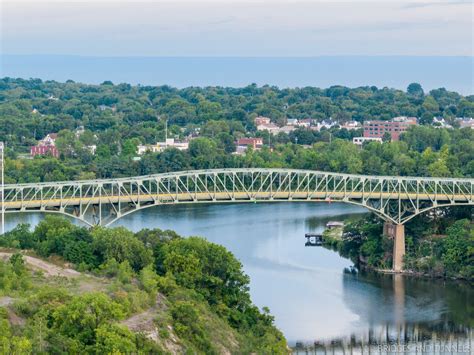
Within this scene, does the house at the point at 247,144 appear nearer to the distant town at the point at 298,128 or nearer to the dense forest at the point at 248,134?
the distant town at the point at 298,128

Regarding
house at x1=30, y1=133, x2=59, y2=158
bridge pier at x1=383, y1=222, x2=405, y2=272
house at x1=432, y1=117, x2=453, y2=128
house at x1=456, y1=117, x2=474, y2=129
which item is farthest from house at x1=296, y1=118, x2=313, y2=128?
bridge pier at x1=383, y1=222, x2=405, y2=272

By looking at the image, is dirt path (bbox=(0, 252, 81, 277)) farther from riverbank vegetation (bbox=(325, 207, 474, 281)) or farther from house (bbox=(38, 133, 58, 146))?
house (bbox=(38, 133, 58, 146))

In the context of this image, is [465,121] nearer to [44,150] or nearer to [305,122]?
[305,122]

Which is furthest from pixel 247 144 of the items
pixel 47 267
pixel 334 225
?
pixel 47 267

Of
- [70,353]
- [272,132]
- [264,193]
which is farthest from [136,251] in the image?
[272,132]

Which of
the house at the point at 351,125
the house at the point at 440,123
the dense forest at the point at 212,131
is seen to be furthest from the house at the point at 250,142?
the house at the point at 440,123

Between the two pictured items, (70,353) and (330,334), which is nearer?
(70,353)

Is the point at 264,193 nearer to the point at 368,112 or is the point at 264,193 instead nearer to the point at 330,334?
the point at 330,334
